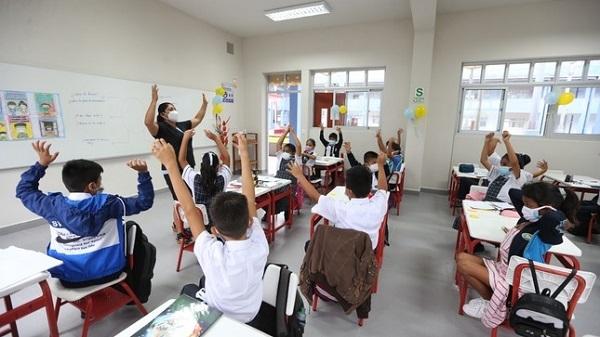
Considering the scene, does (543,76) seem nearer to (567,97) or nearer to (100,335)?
(567,97)

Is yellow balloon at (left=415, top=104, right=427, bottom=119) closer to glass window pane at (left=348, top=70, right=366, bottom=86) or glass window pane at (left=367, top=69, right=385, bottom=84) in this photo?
glass window pane at (left=367, top=69, right=385, bottom=84)

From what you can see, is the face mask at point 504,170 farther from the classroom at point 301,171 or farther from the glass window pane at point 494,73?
the glass window pane at point 494,73

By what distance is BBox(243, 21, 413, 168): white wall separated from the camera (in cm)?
555

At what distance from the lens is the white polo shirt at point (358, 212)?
5.97ft

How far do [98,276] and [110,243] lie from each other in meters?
0.20

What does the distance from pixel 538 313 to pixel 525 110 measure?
4.94 m

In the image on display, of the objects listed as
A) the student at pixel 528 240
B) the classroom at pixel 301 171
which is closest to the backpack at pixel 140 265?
the classroom at pixel 301 171

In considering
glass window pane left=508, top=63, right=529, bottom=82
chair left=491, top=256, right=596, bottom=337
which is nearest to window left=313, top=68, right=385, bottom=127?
glass window pane left=508, top=63, right=529, bottom=82

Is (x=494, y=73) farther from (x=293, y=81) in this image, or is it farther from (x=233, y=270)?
(x=233, y=270)

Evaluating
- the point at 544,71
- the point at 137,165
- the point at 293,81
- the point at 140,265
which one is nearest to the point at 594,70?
the point at 544,71

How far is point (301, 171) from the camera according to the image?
1857mm

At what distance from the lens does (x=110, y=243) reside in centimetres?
162

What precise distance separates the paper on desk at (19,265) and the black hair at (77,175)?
1.21 ft

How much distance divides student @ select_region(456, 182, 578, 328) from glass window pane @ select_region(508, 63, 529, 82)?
13.8ft
